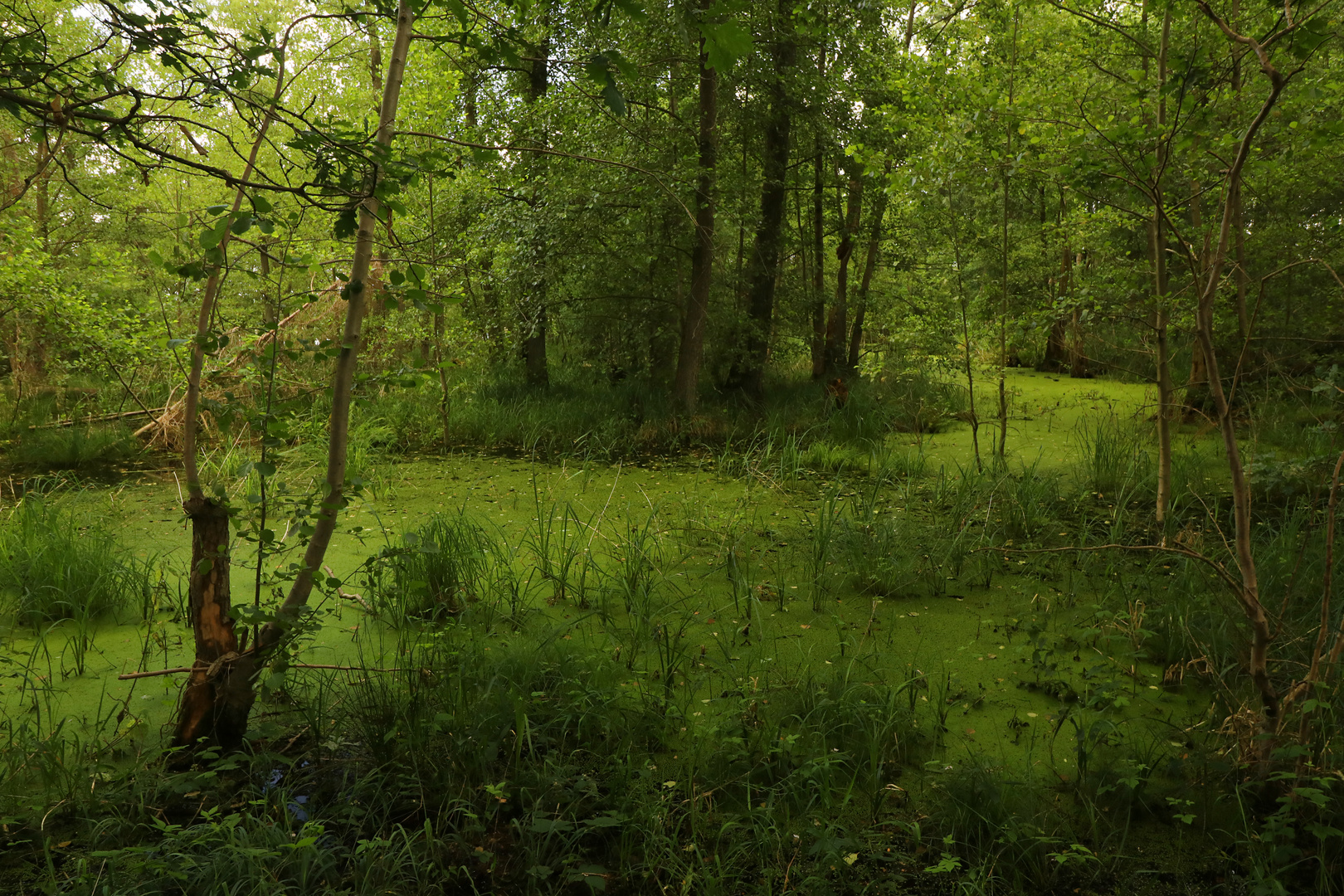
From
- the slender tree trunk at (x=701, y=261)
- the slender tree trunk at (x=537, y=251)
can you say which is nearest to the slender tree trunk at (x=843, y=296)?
the slender tree trunk at (x=701, y=261)

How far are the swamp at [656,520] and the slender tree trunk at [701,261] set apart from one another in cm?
5

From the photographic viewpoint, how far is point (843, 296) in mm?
9609

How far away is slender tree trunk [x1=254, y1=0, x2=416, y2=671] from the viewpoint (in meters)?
2.19

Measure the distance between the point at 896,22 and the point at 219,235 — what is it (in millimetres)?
9888

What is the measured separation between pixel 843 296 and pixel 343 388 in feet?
26.5

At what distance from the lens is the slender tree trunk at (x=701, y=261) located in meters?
6.58

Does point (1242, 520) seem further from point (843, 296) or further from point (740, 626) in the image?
point (843, 296)

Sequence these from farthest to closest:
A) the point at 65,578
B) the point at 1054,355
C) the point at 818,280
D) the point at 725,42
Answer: the point at 1054,355, the point at 818,280, the point at 65,578, the point at 725,42

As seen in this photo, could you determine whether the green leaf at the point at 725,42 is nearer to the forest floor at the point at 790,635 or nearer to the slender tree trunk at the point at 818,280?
the forest floor at the point at 790,635

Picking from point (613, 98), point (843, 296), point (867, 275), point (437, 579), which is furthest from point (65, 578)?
point (867, 275)

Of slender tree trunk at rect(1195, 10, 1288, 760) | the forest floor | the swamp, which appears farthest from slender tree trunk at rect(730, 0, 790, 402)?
slender tree trunk at rect(1195, 10, 1288, 760)

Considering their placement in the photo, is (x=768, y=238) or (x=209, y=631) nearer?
(x=209, y=631)

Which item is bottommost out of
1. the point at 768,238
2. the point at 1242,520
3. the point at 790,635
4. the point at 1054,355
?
the point at 790,635

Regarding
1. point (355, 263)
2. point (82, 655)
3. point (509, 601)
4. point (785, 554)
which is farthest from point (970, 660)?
point (82, 655)
